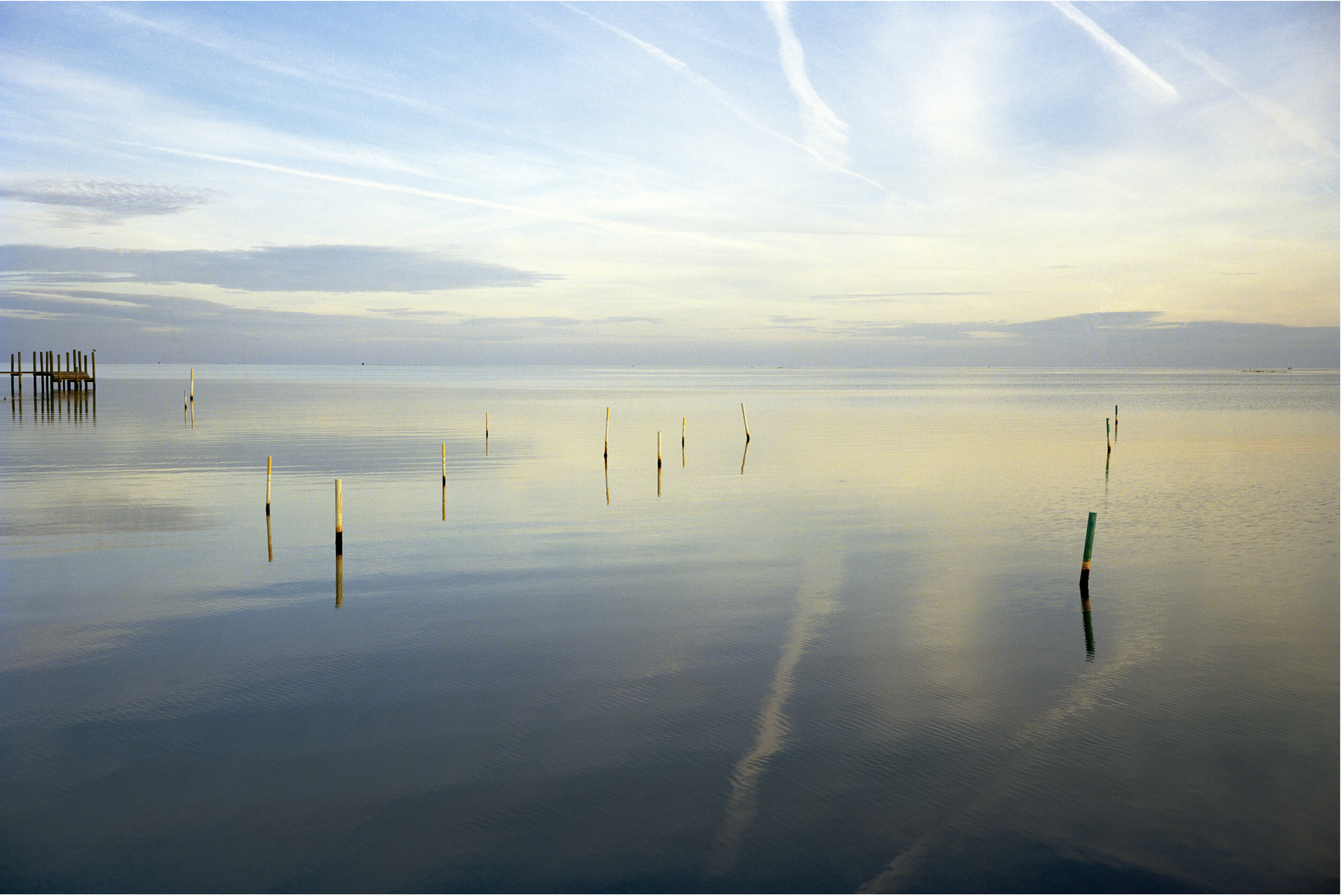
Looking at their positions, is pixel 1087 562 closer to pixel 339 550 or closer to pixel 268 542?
pixel 339 550

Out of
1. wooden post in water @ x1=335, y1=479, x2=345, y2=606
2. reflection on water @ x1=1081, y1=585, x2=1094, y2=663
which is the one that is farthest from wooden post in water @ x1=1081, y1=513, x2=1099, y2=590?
wooden post in water @ x1=335, y1=479, x2=345, y2=606

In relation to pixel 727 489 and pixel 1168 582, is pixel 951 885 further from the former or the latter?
pixel 727 489

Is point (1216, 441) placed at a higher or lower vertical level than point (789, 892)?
higher

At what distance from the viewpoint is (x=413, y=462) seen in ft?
137

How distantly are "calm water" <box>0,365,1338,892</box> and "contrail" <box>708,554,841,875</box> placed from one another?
73 millimetres

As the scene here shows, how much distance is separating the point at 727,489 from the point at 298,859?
27.2m

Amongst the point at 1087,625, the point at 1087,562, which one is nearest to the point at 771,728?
the point at 1087,625

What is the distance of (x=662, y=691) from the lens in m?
13.5

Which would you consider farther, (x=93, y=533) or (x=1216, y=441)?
(x=1216, y=441)

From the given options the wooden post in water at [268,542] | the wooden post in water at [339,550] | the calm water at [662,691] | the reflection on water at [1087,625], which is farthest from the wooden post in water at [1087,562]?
the wooden post in water at [268,542]

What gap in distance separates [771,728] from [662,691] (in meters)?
2.00

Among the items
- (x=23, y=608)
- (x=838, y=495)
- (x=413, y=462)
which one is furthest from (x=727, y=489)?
(x=23, y=608)

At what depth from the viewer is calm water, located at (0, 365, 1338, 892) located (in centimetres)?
924

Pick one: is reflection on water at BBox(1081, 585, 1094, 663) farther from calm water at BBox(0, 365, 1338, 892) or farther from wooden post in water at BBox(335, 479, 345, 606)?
wooden post in water at BBox(335, 479, 345, 606)
